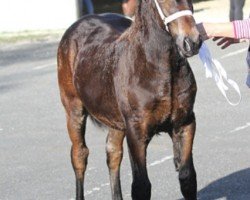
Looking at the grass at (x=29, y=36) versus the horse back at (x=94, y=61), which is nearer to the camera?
the horse back at (x=94, y=61)

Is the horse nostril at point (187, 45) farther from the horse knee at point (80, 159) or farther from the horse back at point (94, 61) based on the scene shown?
the horse knee at point (80, 159)

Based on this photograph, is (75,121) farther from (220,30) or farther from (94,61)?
(220,30)

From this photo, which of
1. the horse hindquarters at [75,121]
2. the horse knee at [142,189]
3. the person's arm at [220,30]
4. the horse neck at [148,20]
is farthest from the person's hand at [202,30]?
the horse hindquarters at [75,121]

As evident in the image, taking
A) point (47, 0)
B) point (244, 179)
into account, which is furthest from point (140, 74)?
point (47, 0)

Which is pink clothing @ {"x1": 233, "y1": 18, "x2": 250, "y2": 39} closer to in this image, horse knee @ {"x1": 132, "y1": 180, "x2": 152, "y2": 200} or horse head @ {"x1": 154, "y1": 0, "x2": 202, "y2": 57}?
horse head @ {"x1": 154, "y1": 0, "x2": 202, "y2": 57}

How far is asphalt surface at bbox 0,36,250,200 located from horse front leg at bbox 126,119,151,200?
143 centimetres

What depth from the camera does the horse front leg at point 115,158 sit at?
26.0 feet

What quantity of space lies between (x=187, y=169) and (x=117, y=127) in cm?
78

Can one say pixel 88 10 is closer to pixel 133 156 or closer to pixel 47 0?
pixel 47 0

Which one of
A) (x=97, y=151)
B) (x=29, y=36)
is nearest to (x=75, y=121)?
(x=97, y=151)

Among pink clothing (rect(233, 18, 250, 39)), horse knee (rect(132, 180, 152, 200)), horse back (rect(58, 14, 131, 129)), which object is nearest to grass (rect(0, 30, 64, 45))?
horse back (rect(58, 14, 131, 129))

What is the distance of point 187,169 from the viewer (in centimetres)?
670

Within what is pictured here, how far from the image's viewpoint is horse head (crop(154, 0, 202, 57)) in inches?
230

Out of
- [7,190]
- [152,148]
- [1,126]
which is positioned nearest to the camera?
[7,190]
